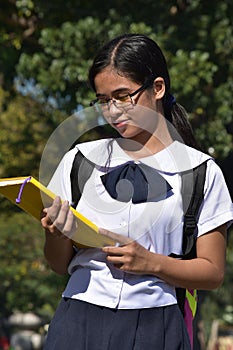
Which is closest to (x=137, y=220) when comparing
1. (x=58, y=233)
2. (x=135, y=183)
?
(x=135, y=183)

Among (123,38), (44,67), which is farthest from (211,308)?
(123,38)

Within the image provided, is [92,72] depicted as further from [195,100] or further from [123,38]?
[195,100]

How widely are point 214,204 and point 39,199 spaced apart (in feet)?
1.69

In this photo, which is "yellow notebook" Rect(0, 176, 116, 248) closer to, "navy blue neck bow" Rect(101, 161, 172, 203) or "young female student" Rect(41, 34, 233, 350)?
"young female student" Rect(41, 34, 233, 350)

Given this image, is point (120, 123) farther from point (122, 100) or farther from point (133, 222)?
point (133, 222)

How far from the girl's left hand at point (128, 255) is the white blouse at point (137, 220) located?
0.32 feet

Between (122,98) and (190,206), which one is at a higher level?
(122,98)

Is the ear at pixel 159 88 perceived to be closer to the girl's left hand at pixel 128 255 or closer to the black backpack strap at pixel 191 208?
the black backpack strap at pixel 191 208

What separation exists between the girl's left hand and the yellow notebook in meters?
0.03

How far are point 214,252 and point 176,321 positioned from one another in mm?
225

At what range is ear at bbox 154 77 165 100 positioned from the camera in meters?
2.69

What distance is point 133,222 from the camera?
2541 millimetres

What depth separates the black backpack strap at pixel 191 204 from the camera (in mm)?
2566

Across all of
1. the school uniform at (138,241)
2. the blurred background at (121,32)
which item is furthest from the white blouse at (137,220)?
the blurred background at (121,32)
